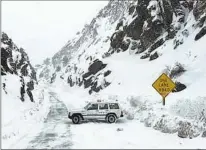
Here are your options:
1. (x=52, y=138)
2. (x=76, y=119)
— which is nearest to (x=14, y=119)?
(x=76, y=119)

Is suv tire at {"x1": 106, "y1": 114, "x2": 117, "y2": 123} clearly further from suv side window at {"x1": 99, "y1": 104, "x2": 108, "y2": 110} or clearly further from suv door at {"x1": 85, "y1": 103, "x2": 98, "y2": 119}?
suv door at {"x1": 85, "y1": 103, "x2": 98, "y2": 119}

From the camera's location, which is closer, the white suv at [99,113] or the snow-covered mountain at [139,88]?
the snow-covered mountain at [139,88]

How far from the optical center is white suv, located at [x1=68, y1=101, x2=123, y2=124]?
26312mm

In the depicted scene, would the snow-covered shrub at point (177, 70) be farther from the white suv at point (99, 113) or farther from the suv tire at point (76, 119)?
the suv tire at point (76, 119)

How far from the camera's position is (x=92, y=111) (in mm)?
Result: 26688

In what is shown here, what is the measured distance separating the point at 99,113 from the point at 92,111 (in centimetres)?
52

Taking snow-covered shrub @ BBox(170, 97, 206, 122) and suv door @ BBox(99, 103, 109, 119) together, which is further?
suv door @ BBox(99, 103, 109, 119)

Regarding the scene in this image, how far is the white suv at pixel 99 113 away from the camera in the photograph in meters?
26.3

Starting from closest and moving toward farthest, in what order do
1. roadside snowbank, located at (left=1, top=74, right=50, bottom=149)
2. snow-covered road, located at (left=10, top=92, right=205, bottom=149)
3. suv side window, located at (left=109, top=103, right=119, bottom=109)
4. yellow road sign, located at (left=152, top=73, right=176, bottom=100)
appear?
snow-covered road, located at (left=10, top=92, right=205, bottom=149), roadside snowbank, located at (left=1, top=74, right=50, bottom=149), yellow road sign, located at (left=152, top=73, right=176, bottom=100), suv side window, located at (left=109, top=103, right=119, bottom=109)

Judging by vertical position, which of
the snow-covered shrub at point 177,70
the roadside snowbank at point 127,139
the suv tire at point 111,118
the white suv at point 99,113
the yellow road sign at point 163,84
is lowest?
the roadside snowbank at point 127,139

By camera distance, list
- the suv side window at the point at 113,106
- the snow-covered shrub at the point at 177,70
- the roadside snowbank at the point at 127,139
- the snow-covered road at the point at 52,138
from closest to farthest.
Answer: the roadside snowbank at the point at 127,139 < the snow-covered road at the point at 52,138 < the suv side window at the point at 113,106 < the snow-covered shrub at the point at 177,70

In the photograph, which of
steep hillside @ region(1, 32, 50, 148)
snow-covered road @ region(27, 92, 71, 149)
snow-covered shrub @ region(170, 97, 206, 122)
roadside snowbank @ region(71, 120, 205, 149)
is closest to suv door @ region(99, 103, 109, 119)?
snow-covered road @ region(27, 92, 71, 149)

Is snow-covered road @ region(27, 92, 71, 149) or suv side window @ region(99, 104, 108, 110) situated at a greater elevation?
suv side window @ region(99, 104, 108, 110)

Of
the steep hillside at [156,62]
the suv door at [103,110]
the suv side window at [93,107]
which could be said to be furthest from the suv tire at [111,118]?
the steep hillside at [156,62]
